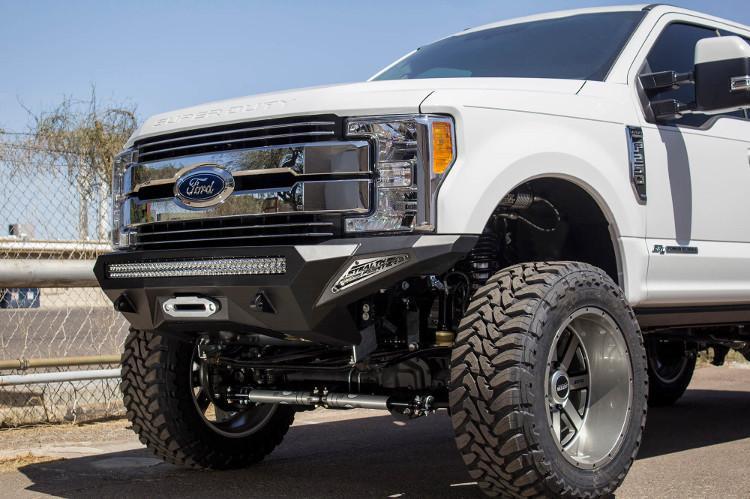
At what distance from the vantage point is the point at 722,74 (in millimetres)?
4797

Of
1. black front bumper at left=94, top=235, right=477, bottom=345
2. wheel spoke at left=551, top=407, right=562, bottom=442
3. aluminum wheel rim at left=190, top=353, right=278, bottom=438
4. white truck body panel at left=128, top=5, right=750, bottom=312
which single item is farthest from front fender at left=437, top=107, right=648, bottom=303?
aluminum wheel rim at left=190, top=353, right=278, bottom=438

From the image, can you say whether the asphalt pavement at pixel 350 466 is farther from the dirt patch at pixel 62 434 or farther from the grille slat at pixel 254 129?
the grille slat at pixel 254 129

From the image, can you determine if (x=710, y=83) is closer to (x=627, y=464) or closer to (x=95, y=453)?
(x=627, y=464)

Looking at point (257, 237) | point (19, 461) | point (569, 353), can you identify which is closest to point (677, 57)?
point (569, 353)

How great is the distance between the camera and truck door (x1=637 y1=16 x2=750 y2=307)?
493 cm

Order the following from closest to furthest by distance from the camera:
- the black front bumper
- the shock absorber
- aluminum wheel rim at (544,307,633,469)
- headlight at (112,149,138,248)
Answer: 1. the black front bumper
2. aluminum wheel rim at (544,307,633,469)
3. the shock absorber
4. headlight at (112,149,138,248)

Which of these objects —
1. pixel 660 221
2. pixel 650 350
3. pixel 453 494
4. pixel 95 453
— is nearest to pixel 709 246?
pixel 660 221

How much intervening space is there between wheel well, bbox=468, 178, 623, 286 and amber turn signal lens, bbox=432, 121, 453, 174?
2.06 feet

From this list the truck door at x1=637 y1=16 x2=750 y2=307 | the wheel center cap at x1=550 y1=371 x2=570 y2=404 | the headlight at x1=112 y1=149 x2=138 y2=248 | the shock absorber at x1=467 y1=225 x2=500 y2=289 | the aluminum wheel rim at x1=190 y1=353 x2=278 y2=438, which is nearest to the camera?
the wheel center cap at x1=550 y1=371 x2=570 y2=404

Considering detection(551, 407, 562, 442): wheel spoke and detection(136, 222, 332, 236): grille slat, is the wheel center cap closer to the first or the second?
detection(551, 407, 562, 442): wheel spoke

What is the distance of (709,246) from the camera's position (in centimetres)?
523

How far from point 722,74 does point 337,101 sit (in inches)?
76.4

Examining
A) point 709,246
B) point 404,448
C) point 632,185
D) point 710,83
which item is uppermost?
point 710,83

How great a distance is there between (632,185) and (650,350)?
10.9ft
